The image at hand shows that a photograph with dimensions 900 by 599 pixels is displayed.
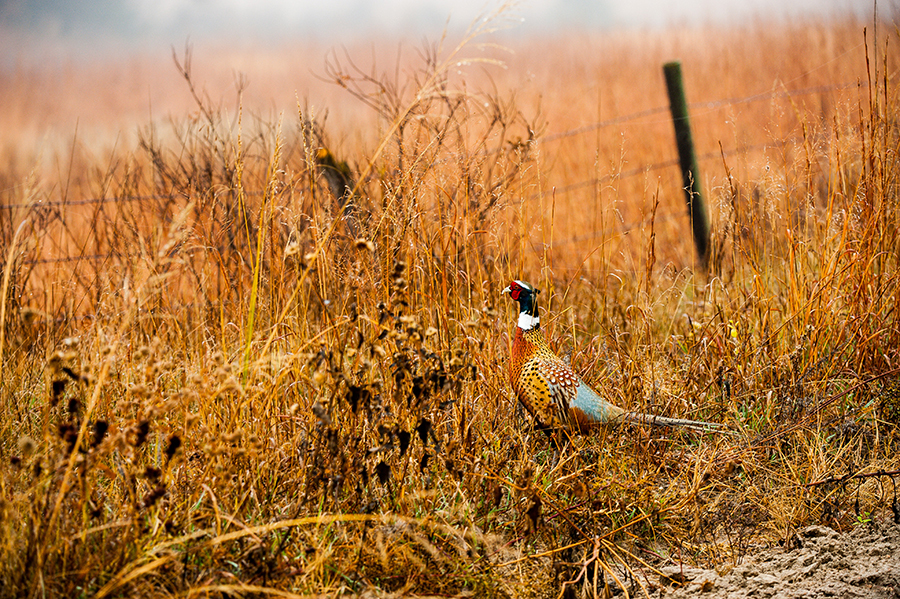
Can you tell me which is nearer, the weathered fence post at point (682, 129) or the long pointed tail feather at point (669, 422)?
the long pointed tail feather at point (669, 422)

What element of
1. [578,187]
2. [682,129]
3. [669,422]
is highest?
[682,129]

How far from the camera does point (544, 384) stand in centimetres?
216

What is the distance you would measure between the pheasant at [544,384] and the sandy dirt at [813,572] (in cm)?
46

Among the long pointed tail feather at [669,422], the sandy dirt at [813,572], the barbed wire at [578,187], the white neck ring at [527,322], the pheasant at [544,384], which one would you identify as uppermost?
the barbed wire at [578,187]

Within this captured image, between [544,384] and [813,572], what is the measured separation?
0.98 m

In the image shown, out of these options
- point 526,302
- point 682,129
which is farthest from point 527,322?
point 682,129

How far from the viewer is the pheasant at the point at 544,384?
7.14 feet

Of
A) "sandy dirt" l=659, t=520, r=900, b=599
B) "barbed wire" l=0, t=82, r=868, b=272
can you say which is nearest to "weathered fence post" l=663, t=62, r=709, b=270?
"barbed wire" l=0, t=82, r=868, b=272

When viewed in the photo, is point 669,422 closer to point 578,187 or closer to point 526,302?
point 526,302

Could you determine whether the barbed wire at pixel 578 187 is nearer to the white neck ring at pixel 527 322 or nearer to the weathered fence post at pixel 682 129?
the weathered fence post at pixel 682 129

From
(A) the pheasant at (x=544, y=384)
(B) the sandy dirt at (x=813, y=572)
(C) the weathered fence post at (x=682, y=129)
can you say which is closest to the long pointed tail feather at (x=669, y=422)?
(A) the pheasant at (x=544, y=384)

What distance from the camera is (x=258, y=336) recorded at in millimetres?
2291

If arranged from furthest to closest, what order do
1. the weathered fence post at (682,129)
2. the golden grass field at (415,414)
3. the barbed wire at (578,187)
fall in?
the weathered fence post at (682,129) < the barbed wire at (578,187) < the golden grass field at (415,414)

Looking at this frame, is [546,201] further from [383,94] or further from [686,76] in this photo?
[686,76]
